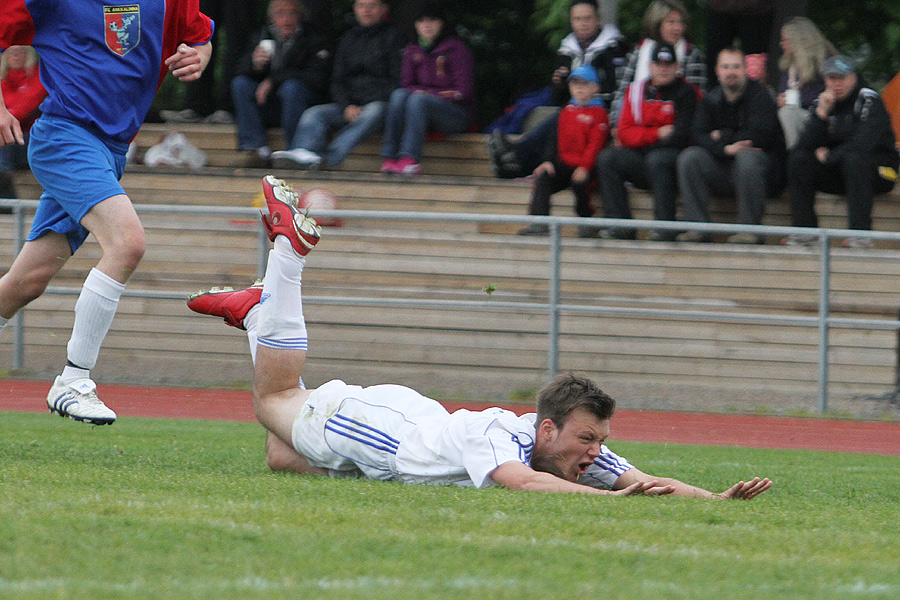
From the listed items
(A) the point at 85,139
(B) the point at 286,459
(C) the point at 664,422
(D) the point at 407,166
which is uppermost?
(A) the point at 85,139

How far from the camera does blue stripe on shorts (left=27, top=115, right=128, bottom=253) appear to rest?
5.66 meters

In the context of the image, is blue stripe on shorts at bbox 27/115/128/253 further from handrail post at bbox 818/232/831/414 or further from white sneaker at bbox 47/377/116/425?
handrail post at bbox 818/232/831/414

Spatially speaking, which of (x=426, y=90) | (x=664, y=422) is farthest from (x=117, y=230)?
(x=426, y=90)

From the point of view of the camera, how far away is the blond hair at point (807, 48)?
11406 mm

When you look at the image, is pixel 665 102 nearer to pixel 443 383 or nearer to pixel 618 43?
pixel 618 43

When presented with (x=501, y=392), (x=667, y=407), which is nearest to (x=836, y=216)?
(x=667, y=407)

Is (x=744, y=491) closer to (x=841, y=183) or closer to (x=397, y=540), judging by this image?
(x=397, y=540)

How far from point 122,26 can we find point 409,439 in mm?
2269

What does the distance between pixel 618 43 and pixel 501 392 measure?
11.7 feet

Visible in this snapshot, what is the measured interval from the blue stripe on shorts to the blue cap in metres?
6.64

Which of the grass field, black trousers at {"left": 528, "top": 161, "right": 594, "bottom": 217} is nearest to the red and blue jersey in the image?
the grass field

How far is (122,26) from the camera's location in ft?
19.0

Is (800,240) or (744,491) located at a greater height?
(800,240)

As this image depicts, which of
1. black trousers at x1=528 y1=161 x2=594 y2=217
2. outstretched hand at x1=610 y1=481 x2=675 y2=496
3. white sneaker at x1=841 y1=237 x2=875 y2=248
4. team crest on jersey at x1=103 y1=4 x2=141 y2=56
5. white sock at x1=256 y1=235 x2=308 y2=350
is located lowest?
outstretched hand at x1=610 y1=481 x2=675 y2=496
